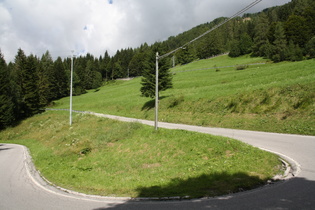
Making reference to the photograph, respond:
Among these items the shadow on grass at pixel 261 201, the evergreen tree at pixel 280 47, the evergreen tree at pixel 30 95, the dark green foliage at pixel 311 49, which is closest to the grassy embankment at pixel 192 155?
the shadow on grass at pixel 261 201

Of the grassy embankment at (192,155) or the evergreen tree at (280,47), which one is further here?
the evergreen tree at (280,47)

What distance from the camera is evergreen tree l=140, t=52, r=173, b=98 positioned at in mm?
31750

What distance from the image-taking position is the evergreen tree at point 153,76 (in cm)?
3175

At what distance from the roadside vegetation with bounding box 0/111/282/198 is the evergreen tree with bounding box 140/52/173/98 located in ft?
54.2

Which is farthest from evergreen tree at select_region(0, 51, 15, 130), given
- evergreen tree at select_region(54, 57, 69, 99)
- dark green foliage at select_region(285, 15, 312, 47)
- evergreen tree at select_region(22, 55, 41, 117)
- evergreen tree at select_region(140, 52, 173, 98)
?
dark green foliage at select_region(285, 15, 312, 47)

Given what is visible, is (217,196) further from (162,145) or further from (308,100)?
(308,100)

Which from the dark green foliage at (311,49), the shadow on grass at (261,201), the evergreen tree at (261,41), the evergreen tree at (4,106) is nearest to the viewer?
the shadow on grass at (261,201)

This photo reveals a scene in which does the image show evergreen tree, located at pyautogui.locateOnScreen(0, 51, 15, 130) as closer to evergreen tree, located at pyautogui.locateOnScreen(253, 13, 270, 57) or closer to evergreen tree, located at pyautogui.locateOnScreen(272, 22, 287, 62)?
evergreen tree, located at pyautogui.locateOnScreen(272, 22, 287, 62)

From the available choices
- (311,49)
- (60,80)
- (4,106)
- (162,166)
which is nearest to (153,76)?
(162,166)

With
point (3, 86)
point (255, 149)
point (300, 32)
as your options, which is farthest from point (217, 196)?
point (300, 32)

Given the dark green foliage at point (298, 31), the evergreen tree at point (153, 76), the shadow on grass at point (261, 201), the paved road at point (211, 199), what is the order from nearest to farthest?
the shadow on grass at point (261, 201)
the paved road at point (211, 199)
the evergreen tree at point (153, 76)
the dark green foliage at point (298, 31)

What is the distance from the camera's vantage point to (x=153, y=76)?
32.3 metres

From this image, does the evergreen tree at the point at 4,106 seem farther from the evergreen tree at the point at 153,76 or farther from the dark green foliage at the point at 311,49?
the dark green foliage at the point at 311,49

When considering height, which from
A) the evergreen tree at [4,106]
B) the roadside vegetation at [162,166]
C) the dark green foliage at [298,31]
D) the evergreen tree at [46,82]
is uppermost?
the dark green foliage at [298,31]
